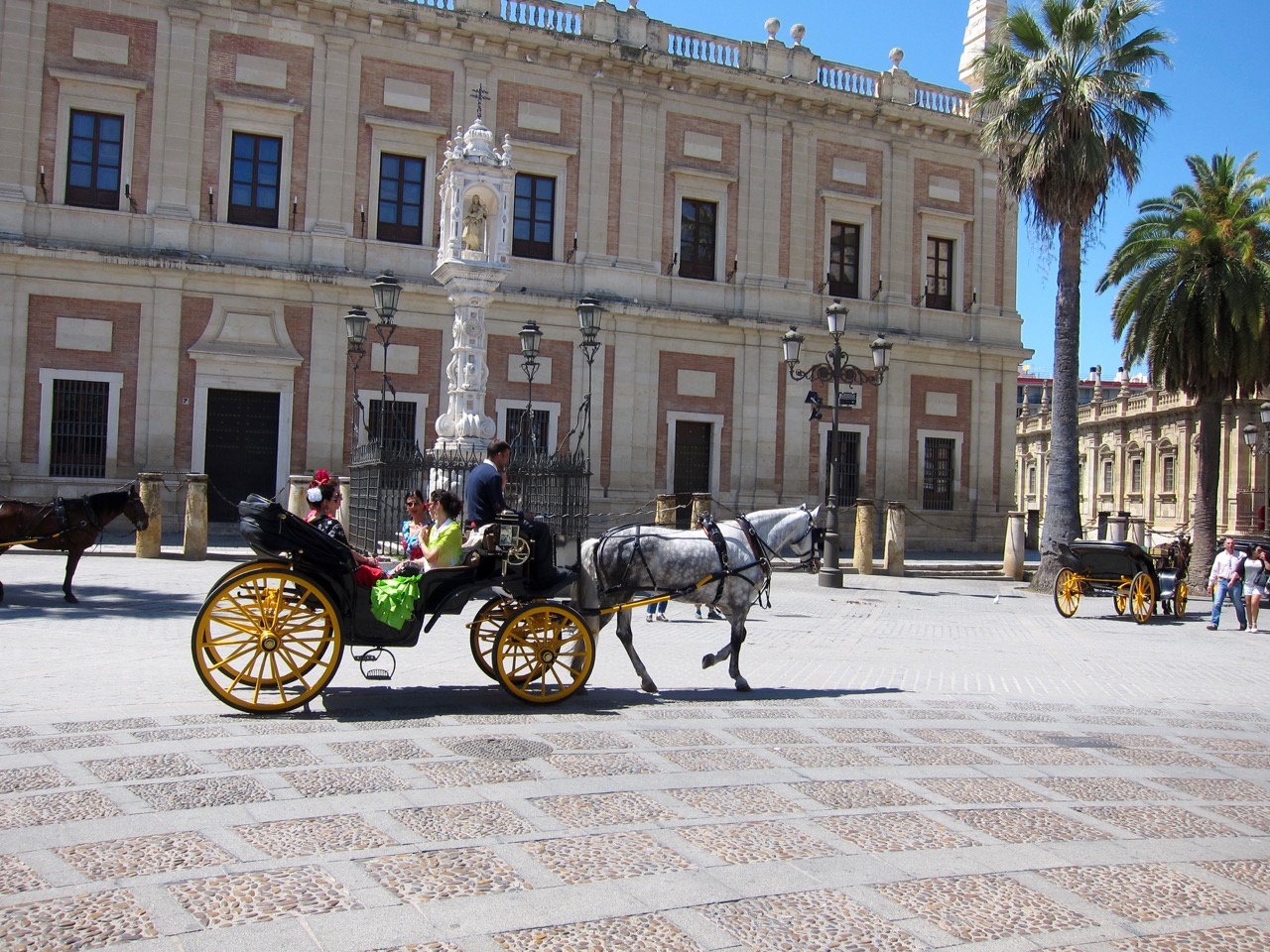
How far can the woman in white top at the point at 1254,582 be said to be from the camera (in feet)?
53.2

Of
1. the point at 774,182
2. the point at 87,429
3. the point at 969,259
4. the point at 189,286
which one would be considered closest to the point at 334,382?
the point at 189,286

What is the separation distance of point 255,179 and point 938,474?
20.0m

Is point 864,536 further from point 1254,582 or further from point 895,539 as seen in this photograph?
point 1254,582

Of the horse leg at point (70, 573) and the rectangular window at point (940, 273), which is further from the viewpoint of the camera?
the rectangular window at point (940, 273)

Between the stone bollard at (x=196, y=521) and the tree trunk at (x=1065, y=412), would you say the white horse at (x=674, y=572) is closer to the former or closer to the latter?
the stone bollard at (x=196, y=521)

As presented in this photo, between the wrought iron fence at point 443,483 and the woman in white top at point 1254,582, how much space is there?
10079 mm

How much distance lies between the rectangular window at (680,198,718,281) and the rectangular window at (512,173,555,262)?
3636 millimetres

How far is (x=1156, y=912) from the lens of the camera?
4352 millimetres

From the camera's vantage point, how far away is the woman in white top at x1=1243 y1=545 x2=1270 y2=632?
639 inches

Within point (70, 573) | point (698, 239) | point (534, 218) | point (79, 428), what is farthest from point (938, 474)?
point (70, 573)

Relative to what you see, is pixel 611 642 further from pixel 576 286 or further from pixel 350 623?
pixel 576 286

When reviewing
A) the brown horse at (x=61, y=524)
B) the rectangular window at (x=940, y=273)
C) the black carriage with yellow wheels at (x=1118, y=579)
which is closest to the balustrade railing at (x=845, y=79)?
the rectangular window at (x=940, y=273)

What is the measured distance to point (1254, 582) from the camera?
16.6m

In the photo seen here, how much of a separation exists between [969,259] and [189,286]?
21537mm
